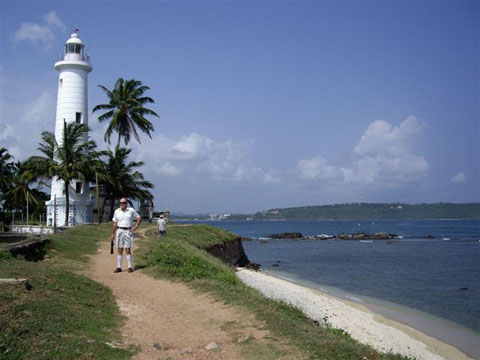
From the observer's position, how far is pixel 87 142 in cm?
→ 3381

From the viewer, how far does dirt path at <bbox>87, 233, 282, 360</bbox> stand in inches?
264

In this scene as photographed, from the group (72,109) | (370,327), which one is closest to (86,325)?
(370,327)

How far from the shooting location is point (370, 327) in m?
16.0

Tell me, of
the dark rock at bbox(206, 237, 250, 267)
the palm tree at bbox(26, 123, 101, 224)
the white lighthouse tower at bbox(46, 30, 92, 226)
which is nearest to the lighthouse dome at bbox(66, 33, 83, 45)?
the white lighthouse tower at bbox(46, 30, 92, 226)

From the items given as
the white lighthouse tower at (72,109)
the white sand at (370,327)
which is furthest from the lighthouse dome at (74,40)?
the white sand at (370,327)

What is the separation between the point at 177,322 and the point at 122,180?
3050 cm

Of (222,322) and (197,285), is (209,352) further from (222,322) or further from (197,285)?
(197,285)

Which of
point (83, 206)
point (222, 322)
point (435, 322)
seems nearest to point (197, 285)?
point (222, 322)

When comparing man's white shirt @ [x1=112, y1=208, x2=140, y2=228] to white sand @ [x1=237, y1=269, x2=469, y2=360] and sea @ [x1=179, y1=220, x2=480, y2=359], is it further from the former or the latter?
sea @ [x1=179, y1=220, x2=480, y2=359]

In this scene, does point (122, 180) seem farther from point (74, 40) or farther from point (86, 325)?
point (86, 325)

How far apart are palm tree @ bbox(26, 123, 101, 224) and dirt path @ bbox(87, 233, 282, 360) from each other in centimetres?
2153

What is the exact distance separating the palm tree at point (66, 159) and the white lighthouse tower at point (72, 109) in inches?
34.7

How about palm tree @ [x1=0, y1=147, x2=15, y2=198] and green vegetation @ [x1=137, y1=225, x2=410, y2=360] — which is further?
palm tree @ [x1=0, y1=147, x2=15, y2=198]

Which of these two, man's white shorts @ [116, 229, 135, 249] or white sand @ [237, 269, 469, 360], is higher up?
man's white shorts @ [116, 229, 135, 249]
